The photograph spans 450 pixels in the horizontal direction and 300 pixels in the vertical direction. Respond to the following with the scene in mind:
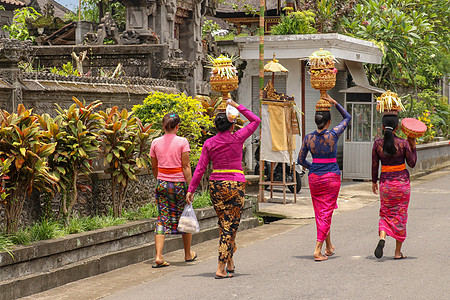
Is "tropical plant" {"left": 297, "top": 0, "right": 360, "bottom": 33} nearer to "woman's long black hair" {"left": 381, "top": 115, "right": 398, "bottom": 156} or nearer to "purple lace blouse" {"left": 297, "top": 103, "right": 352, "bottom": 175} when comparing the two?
"woman's long black hair" {"left": 381, "top": 115, "right": 398, "bottom": 156}

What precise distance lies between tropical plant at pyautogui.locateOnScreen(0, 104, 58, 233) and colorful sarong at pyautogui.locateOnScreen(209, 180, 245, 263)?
76.4 inches

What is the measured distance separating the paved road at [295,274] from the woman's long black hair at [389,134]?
1.43 metres

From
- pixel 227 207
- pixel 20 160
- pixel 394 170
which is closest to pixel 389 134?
pixel 394 170

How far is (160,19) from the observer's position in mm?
23172

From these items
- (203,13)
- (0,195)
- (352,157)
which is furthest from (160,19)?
(0,195)

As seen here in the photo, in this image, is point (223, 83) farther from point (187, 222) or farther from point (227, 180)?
point (187, 222)

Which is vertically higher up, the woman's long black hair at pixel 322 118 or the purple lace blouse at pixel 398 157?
the woman's long black hair at pixel 322 118

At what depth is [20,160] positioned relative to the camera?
782 cm

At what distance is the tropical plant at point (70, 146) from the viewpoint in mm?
8852

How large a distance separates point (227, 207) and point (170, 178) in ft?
3.48

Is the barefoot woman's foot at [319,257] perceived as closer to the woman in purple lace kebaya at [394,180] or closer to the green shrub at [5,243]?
the woman in purple lace kebaya at [394,180]

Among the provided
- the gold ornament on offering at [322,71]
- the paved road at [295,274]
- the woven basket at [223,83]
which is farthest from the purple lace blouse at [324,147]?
the woven basket at [223,83]

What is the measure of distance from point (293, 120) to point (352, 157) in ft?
20.4

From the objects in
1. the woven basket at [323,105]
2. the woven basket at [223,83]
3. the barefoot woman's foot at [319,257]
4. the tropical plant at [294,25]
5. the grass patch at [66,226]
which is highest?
the tropical plant at [294,25]
